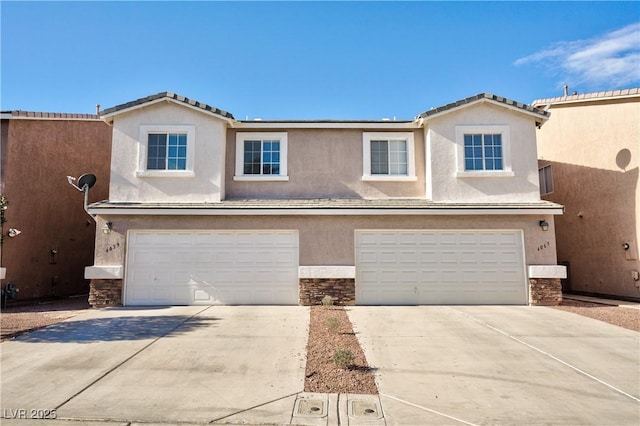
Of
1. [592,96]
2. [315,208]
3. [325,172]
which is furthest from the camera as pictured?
[592,96]

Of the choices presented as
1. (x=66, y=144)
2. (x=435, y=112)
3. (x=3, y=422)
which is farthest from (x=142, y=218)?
(x=435, y=112)

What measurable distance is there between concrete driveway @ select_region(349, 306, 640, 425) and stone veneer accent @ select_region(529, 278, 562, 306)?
5.35ft

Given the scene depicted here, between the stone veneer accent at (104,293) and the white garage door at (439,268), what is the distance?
682 cm

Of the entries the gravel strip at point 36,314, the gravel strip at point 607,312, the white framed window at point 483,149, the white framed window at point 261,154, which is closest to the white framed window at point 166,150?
the white framed window at point 261,154

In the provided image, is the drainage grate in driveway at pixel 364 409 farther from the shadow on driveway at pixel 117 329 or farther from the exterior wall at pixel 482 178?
the exterior wall at pixel 482 178

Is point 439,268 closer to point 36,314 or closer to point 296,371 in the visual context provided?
point 296,371

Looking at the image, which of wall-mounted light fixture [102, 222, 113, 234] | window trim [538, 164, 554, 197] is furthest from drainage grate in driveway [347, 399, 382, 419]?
window trim [538, 164, 554, 197]

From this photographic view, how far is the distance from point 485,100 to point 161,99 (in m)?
10.1

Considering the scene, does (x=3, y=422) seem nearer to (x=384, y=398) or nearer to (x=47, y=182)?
(x=384, y=398)

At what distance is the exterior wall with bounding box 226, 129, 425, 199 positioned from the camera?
45.0ft

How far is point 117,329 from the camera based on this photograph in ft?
30.6

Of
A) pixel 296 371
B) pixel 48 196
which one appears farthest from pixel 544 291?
pixel 48 196

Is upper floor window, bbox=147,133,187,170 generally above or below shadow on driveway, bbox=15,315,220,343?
above

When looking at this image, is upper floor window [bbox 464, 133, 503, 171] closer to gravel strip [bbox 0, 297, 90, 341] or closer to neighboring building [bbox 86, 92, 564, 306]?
neighboring building [bbox 86, 92, 564, 306]
